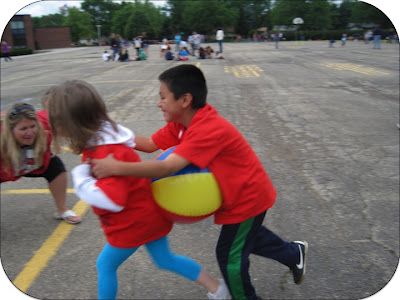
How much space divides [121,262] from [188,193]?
2.00 ft

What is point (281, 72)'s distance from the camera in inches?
622

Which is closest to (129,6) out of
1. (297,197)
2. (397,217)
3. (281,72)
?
(297,197)

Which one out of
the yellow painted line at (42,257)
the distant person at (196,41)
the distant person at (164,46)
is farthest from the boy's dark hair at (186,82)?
the distant person at (196,41)

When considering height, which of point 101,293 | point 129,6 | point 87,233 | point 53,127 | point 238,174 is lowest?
point 87,233

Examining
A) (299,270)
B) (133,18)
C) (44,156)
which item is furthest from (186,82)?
(133,18)

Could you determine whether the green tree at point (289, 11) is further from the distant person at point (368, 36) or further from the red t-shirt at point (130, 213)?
the red t-shirt at point (130, 213)

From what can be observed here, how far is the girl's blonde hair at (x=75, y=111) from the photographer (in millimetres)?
1902

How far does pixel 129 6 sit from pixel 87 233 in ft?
17.2

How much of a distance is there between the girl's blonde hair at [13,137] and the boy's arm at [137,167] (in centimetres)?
143

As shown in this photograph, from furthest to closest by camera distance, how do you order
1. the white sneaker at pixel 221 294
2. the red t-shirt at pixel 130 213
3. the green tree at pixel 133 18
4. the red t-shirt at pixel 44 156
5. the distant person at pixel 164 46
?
the distant person at pixel 164 46
the green tree at pixel 133 18
the red t-shirt at pixel 44 156
the white sneaker at pixel 221 294
the red t-shirt at pixel 130 213

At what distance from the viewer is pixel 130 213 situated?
2.03m

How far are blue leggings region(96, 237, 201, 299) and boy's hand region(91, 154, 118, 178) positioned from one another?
0.50 meters

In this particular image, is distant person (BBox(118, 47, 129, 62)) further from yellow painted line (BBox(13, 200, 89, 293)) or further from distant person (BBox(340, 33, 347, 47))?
distant person (BBox(340, 33, 347, 47))

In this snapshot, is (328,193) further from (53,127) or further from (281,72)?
(281,72)
